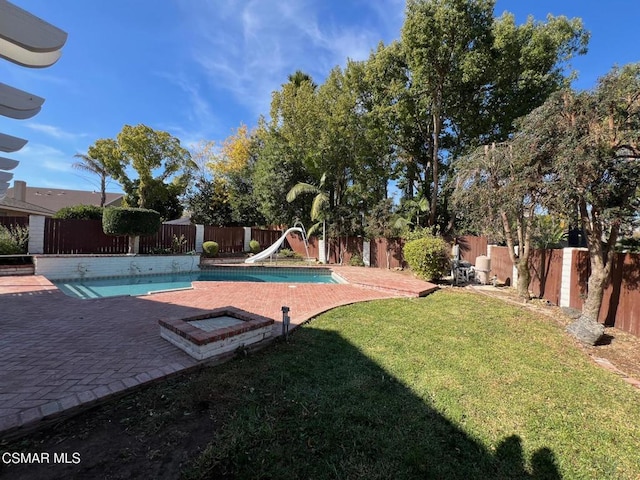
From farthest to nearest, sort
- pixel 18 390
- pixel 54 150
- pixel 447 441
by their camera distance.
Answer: pixel 54 150 → pixel 18 390 → pixel 447 441

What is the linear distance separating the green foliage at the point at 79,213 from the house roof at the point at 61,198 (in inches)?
600

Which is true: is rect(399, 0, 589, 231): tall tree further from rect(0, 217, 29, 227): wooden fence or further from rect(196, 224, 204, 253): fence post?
rect(0, 217, 29, 227): wooden fence

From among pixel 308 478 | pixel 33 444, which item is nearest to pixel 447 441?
pixel 308 478

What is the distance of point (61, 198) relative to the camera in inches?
1147

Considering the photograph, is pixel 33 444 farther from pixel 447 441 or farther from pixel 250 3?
pixel 250 3

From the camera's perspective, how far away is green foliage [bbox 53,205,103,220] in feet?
49.3

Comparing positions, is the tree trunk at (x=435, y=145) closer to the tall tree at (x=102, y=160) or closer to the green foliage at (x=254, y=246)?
the green foliage at (x=254, y=246)

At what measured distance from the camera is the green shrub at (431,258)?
10.5 meters

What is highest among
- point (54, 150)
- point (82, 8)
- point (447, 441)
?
point (54, 150)

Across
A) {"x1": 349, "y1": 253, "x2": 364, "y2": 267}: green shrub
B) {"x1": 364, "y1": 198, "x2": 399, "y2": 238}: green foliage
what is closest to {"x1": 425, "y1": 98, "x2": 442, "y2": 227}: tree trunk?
{"x1": 364, "y1": 198, "x2": 399, "y2": 238}: green foliage

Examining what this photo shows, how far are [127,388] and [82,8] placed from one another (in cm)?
758

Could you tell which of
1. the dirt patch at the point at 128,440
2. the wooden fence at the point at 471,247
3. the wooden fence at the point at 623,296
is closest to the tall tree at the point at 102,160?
the wooden fence at the point at 471,247

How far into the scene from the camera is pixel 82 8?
19.9 ft

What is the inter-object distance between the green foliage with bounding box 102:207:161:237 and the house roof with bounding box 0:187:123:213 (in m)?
18.4
